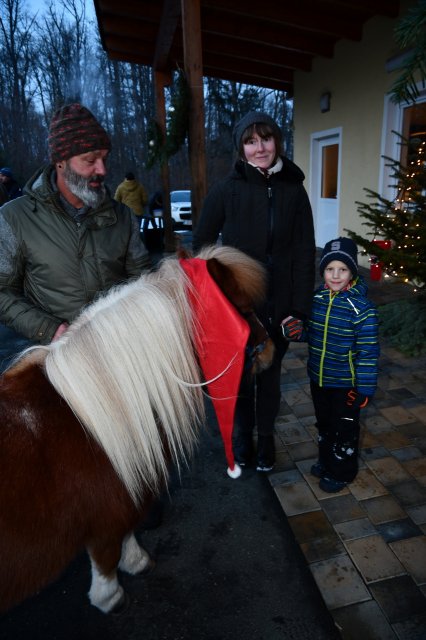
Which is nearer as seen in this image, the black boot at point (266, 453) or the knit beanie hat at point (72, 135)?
the knit beanie hat at point (72, 135)

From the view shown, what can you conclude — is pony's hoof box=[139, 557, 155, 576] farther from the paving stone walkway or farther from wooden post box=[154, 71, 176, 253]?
wooden post box=[154, 71, 176, 253]

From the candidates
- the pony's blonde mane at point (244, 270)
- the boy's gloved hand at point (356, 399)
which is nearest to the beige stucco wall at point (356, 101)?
the boy's gloved hand at point (356, 399)

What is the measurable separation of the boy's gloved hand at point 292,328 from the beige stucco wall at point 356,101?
212 inches

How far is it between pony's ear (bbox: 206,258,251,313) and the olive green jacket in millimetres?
668

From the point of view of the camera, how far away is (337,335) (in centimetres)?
212

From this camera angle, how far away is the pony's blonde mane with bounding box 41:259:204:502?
1.32 m

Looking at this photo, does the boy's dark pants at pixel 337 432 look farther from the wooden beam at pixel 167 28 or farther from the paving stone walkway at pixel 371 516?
the wooden beam at pixel 167 28

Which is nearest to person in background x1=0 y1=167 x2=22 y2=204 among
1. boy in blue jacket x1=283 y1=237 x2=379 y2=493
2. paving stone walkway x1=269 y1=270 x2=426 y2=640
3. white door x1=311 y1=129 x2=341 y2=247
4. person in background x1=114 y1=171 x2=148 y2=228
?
person in background x1=114 y1=171 x2=148 y2=228

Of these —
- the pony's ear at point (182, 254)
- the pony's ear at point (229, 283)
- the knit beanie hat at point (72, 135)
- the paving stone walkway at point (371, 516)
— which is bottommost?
the paving stone walkway at point (371, 516)

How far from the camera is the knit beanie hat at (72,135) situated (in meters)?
1.66

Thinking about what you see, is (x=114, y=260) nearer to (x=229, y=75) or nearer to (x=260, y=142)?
(x=260, y=142)

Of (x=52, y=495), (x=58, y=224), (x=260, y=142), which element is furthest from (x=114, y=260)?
(x=52, y=495)

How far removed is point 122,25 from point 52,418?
812 cm

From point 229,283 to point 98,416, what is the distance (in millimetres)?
656
